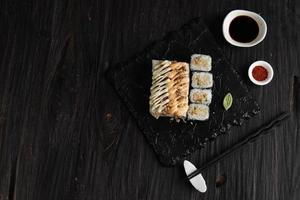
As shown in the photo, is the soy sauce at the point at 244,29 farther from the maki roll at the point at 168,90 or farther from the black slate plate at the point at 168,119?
the maki roll at the point at 168,90

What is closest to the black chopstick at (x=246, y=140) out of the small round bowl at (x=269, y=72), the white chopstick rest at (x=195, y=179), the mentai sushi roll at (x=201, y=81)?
the white chopstick rest at (x=195, y=179)

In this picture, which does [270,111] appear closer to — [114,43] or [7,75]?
[114,43]

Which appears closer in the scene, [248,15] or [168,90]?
[168,90]

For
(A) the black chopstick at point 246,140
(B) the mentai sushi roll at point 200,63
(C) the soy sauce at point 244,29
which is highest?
(C) the soy sauce at point 244,29

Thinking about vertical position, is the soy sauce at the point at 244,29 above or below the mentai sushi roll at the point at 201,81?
Answer: above

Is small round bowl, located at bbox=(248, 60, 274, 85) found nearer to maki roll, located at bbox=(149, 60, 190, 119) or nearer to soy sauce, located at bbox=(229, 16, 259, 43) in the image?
soy sauce, located at bbox=(229, 16, 259, 43)

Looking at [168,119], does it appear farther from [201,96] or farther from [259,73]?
[259,73]

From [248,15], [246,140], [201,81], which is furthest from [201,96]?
[248,15]
